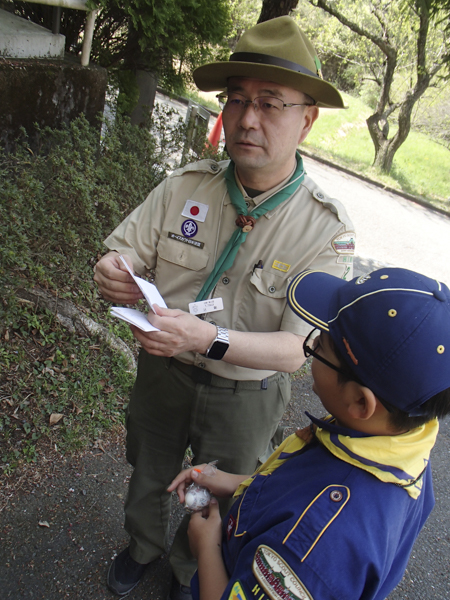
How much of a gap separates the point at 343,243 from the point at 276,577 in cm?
122

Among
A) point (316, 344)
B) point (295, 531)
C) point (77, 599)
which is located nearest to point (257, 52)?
point (316, 344)

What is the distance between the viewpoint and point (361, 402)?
3.92ft

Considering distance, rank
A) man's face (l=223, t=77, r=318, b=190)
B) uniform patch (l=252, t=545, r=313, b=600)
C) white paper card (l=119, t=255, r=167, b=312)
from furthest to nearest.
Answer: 1. man's face (l=223, t=77, r=318, b=190)
2. white paper card (l=119, t=255, r=167, b=312)
3. uniform patch (l=252, t=545, r=313, b=600)

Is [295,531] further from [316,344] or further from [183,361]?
[183,361]

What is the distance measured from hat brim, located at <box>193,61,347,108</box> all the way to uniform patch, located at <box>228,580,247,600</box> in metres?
1.68

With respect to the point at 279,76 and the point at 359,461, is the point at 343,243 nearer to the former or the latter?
the point at 279,76

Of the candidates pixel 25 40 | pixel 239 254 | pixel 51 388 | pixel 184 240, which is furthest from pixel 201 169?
pixel 25 40

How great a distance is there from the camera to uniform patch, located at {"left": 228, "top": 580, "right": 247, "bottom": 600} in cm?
111

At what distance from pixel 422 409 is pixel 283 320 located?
792 millimetres

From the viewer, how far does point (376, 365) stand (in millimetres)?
1128

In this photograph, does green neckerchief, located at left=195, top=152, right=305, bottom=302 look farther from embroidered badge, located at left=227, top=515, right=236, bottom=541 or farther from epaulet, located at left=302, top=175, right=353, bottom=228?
embroidered badge, located at left=227, top=515, right=236, bottom=541

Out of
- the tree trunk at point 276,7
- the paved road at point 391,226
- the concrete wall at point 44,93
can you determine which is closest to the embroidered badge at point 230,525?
the concrete wall at point 44,93

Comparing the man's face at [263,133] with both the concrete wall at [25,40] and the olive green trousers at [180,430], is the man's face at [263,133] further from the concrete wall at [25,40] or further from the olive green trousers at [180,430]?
the concrete wall at [25,40]

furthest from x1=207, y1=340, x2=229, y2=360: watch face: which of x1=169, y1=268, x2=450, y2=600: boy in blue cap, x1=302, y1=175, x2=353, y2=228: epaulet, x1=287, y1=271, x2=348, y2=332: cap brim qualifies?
x1=302, y1=175, x2=353, y2=228: epaulet
